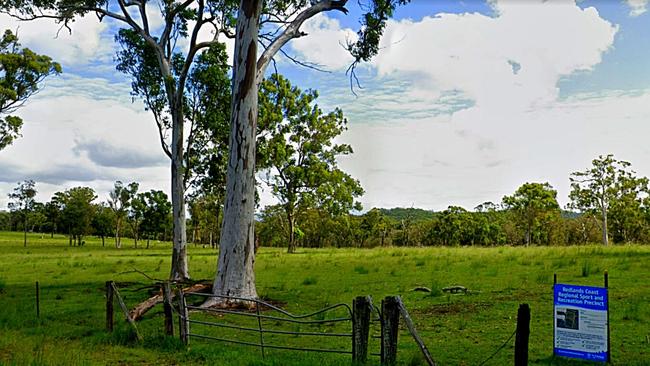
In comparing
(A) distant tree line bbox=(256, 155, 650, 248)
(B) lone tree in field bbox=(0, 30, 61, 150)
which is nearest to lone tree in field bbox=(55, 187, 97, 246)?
(A) distant tree line bbox=(256, 155, 650, 248)

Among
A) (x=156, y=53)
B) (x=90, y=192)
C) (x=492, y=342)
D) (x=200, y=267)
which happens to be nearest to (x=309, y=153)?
(x=200, y=267)

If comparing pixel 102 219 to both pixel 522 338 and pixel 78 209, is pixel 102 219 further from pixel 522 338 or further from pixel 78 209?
pixel 522 338

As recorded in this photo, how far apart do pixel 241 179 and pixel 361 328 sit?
29.4 feet

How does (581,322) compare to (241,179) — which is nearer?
(581,322)

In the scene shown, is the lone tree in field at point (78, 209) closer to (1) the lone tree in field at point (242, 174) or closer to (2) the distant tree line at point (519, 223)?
(2) the distant tree line at point (519, 223)

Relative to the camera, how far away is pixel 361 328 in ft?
28.3

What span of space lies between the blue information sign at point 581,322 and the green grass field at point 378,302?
1.18ft

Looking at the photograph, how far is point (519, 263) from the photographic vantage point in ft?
80.4

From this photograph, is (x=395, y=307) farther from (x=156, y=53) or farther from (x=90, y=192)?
(x=90, y=192)

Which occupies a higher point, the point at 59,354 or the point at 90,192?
the point at 90,192

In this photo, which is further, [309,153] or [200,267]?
[309,153]

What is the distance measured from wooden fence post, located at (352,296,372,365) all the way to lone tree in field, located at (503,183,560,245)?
60.8 meters

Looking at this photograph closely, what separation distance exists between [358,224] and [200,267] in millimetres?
57752

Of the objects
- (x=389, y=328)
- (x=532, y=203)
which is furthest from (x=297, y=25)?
(x=532, y=203)
